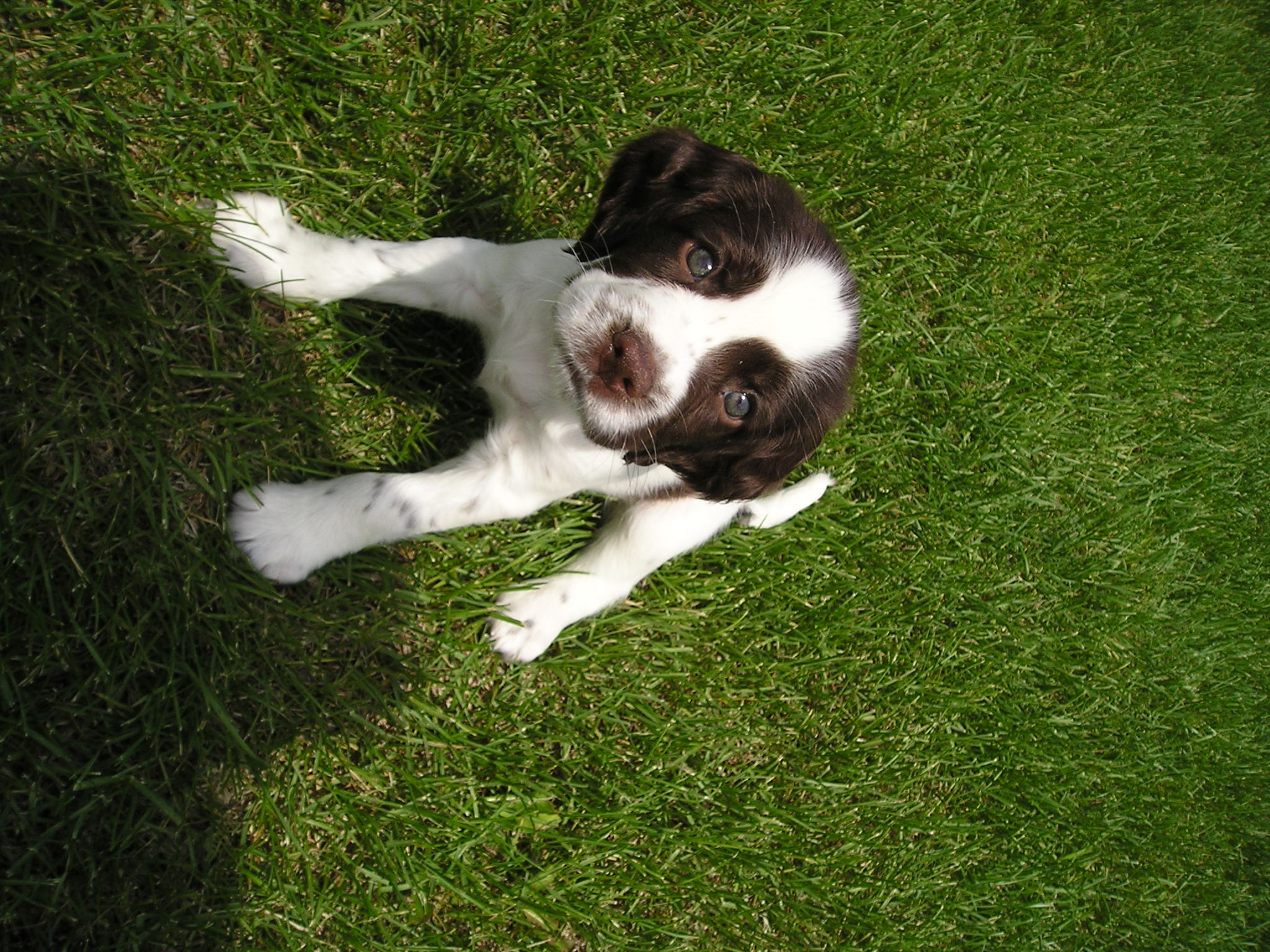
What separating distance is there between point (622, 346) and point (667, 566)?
1.30 metres

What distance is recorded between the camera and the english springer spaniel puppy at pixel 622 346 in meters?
1.89

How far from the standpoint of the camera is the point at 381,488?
2189mm

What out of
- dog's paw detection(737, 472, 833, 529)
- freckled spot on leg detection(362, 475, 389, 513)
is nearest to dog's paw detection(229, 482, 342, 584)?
freckled spot on leg detection(362, 475, 389, 513)

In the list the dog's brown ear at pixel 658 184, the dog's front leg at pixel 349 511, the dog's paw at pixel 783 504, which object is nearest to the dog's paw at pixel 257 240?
the dog's front leg at pixel 349 511

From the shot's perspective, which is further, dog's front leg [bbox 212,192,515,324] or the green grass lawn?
dog's front leg [bbox 212,192,515,324]

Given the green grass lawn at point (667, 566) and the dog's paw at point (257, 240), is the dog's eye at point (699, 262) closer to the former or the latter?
the green grass lawn at point (667, 566)

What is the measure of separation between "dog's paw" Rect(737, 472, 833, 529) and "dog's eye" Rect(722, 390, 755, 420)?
807 millimetres

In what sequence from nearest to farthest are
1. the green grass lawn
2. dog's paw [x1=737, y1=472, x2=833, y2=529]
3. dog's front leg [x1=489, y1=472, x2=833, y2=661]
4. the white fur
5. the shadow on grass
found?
the shadow on grass < the green grass lawn < the white fur < dog's front leg [x1=489, y1=472, x2=833, y2=661] < dog's paw [x1=737, y1=472, x2=833, y2=529]

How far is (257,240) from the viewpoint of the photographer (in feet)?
7.39

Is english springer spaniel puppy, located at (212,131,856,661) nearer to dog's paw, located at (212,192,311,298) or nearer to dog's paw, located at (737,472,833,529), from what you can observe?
dog's paw, located at (212,192,311,298)

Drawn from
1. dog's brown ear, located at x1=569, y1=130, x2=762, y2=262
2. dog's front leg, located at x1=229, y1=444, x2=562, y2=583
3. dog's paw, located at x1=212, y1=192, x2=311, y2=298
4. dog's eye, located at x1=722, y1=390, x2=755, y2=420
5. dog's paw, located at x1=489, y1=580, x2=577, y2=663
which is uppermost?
dog's brown ear, located at x1=569, y1=130, x2=762, y2=262

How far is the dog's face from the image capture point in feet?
6.06

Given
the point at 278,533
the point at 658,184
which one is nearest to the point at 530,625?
the point at 278,533

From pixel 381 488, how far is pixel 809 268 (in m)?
1.23
